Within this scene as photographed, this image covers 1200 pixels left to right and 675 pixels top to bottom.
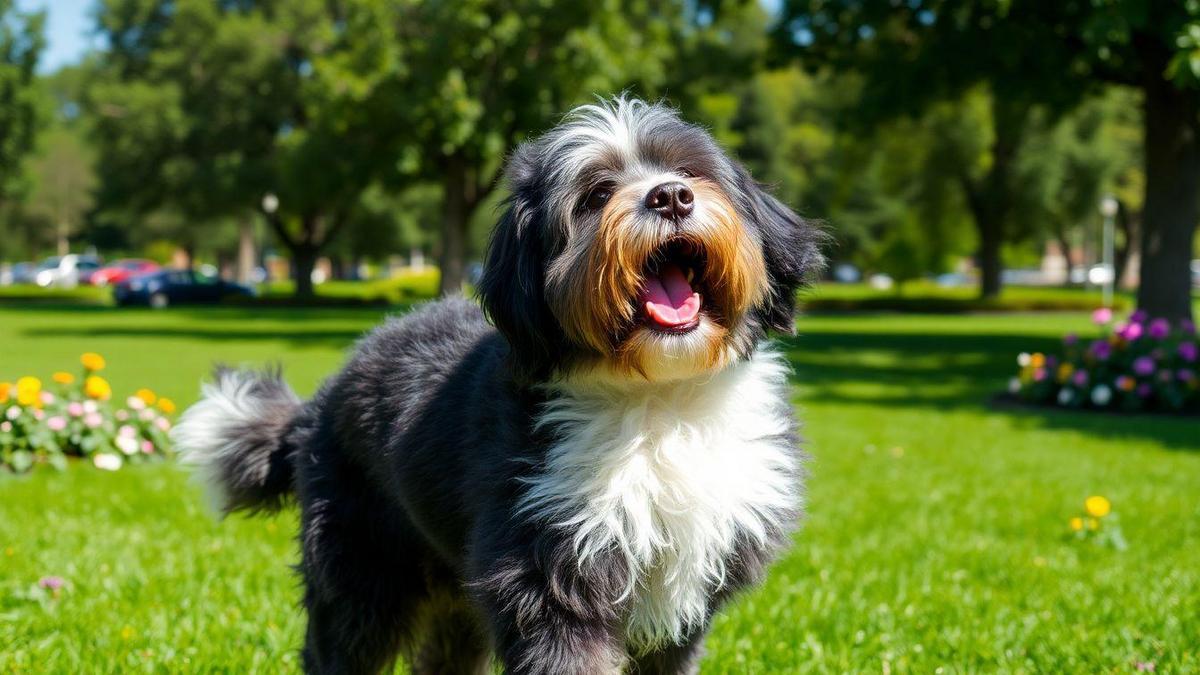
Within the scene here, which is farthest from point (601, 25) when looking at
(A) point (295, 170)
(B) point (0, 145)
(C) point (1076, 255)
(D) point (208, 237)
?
(C) point (1076, 255)

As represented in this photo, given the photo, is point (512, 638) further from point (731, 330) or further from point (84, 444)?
point (84, 444)

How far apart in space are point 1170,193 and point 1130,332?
592 centimetres

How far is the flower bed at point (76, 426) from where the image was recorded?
799 centimetres

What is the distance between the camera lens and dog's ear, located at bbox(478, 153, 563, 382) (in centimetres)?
297

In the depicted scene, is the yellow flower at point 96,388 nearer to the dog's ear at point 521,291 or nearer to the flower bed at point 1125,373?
the dog's ear at point 521,291

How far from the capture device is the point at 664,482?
294 cm

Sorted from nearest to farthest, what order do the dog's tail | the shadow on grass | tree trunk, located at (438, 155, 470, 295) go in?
1. the dog's tail
2. the shadow on grass
3. tree trunk, located at (438, 155, 470, 295)

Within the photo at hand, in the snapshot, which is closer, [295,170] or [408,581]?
[408,581]

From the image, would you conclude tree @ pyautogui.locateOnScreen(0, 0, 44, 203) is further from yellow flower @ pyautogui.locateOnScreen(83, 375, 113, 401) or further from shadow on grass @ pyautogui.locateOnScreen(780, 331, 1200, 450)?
yellow flower @ pyautogui.locateOnScreen(83, 375, 113, 401)

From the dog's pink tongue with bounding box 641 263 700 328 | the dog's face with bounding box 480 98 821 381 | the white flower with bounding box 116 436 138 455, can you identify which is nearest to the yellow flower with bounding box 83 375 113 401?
the white flower with bounding box 116 436 138 455

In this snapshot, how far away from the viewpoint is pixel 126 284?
40.6 metres

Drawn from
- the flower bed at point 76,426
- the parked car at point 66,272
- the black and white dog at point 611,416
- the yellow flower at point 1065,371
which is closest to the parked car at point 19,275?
the parked car at point 66,272

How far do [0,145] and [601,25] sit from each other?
23.7 m

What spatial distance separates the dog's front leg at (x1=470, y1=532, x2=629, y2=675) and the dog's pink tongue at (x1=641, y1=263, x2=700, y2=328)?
0.63 meters
